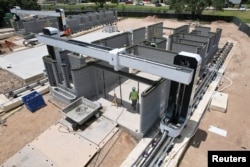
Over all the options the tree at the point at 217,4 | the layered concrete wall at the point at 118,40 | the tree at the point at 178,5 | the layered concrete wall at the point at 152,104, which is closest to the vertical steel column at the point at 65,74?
the layered concrete wall at the point at 118,40

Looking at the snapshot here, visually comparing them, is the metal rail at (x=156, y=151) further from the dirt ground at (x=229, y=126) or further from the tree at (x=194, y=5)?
the tree at (x=194, y=5)

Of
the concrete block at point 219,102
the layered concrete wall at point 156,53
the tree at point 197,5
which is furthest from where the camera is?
the tree at point 197,5

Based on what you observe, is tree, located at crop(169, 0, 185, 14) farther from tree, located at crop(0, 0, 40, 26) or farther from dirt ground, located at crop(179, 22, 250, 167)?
tree, located at crop(0, 0, 40, 26)

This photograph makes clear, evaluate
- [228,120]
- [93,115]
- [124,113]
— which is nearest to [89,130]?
[93,115]

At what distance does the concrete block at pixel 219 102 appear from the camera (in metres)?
8.79

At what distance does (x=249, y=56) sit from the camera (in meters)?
15.8

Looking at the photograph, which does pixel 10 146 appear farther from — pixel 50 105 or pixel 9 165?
pixel 50 105

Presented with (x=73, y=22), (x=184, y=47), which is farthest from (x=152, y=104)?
(x=73, y=22)

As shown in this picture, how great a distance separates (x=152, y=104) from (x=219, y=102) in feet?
14.0

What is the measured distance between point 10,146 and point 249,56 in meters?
19.0

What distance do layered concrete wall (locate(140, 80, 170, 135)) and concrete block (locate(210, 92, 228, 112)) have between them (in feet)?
9.16

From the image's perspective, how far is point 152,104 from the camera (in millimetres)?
7191

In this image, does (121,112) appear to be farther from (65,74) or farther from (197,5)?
(197,5)

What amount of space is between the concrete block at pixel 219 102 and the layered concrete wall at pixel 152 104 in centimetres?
279
